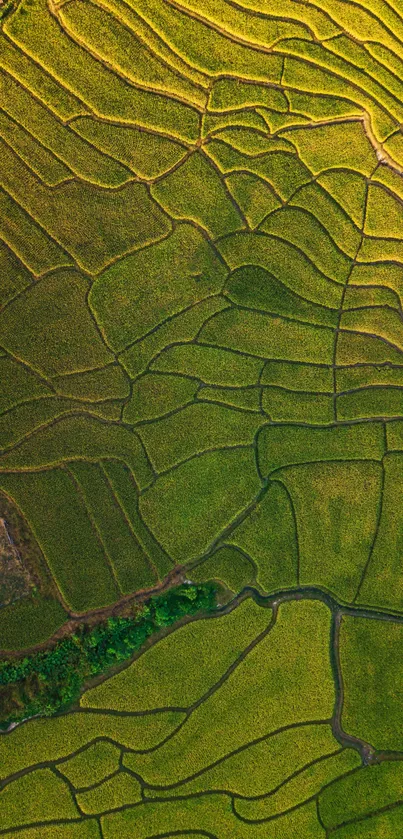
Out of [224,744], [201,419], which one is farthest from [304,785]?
[201,419]

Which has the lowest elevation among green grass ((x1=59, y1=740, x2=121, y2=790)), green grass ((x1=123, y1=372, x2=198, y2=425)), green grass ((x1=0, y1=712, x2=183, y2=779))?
green grass ((x1=59, y1=740, x2=121, y2=790))

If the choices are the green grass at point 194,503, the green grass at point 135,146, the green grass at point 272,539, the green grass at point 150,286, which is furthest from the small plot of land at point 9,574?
the green grass at point 135,146

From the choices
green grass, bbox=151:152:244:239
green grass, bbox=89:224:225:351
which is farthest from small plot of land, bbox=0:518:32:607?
green grass, bbox=151:152:244:239

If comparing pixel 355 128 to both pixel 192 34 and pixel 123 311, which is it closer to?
pixel 192 34

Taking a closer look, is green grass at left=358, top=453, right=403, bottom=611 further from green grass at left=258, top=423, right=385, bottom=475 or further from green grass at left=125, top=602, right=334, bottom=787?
green grass at left=258, top=423, right=385, bottom=475

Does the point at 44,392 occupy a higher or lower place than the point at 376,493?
higher

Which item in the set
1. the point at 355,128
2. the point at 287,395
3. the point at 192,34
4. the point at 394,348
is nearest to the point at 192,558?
the point at 287,395

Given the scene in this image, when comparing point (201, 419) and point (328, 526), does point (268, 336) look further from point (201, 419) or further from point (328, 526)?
point (328, 526)
